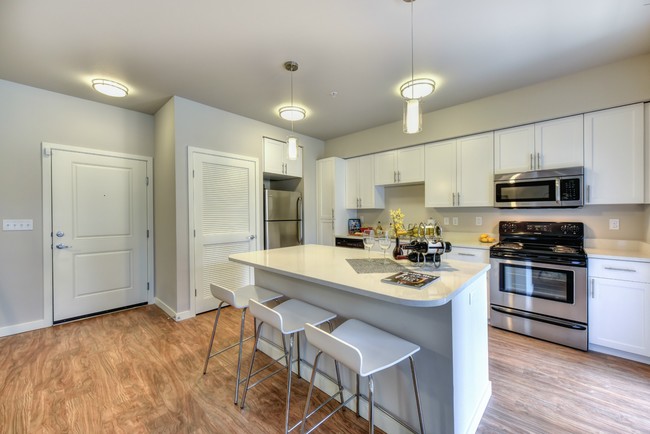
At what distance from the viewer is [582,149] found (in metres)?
2.72

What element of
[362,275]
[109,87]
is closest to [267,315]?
[362,275]

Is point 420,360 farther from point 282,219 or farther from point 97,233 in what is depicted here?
point 97,233

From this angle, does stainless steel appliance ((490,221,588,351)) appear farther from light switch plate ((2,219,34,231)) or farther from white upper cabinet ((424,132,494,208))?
light switch plate ((2,219,34,231))

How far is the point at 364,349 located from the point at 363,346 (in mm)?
30

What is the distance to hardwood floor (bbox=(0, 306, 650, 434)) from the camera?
163cm

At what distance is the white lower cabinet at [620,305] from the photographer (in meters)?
2.22

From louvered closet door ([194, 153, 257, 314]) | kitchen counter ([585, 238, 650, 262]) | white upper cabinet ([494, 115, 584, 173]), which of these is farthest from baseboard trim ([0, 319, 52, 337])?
kitchen counter ([585, 238, 650, 262])

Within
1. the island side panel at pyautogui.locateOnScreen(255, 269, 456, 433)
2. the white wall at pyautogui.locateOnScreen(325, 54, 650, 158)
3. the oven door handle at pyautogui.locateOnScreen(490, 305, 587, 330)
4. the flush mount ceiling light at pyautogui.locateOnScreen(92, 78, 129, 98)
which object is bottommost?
the oven door handle at pyautogui.locateOnScreen(490, 305, 587, 330)

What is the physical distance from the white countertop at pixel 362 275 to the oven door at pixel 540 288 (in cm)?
134

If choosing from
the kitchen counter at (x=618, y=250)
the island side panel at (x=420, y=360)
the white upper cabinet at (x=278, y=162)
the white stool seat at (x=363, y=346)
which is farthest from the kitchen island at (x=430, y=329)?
the white upper cabinet at (x=278, y=162)

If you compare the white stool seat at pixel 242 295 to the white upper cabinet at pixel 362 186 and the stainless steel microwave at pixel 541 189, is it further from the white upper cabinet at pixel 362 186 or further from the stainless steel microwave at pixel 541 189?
the stainless steel microwave at pixel 541 189

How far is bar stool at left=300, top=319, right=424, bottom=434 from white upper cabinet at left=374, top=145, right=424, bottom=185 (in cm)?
287

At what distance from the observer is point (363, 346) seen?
1.36 m

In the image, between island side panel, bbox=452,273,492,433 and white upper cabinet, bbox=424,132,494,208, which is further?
white upper cabinet, bbox=424,132,494,208
